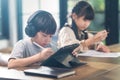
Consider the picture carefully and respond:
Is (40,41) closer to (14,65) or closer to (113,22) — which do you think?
(14,65)

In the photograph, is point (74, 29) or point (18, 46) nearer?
point (18, 46)

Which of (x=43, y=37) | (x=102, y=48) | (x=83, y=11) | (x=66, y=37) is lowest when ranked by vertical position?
(x=102, y=48)

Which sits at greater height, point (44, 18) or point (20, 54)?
point (44, 18)

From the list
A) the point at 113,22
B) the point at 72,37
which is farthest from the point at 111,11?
the point at 72,37

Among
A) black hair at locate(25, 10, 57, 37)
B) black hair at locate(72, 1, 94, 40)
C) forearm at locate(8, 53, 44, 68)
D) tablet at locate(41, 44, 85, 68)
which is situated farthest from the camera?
black hair at locate(72, 1, 94, 40)

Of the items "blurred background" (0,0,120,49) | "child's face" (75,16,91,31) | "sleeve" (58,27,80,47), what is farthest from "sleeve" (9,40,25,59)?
"blurred background" (0,0,120,49)

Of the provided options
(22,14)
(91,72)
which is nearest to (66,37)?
(91,72)

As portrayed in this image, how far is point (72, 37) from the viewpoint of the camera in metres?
2.81

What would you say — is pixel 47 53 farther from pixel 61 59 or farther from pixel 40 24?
pixel 40 24

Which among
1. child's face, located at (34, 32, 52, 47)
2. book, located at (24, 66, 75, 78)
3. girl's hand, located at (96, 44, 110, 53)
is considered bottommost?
girl's hand, located at (96, 44, 110, 53)

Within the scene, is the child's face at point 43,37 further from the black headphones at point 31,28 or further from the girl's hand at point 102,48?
the girl's hand at point 102,48

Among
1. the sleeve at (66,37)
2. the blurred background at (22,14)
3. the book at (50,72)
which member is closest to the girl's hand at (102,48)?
the sleeve at (66,37)

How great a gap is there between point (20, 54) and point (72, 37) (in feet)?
2.71

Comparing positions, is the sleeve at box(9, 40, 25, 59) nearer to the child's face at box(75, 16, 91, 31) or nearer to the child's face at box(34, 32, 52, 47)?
the child's face at box(34, 32, 52, 47)
